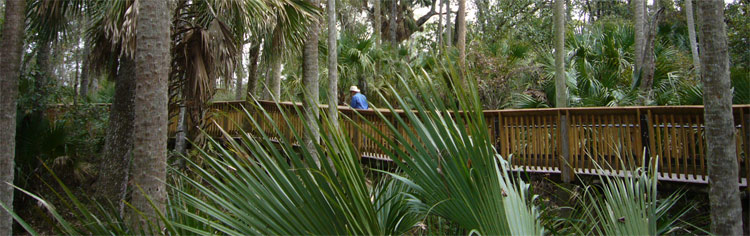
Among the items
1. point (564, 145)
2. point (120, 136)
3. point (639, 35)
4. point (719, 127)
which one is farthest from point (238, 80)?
point (719, 127)

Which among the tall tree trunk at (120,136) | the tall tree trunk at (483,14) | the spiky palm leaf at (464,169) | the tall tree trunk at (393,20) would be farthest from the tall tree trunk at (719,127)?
the tall tree trunk at (393,20)

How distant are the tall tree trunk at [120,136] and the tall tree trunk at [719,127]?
28.6ft

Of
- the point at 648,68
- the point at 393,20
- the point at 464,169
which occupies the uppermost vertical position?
the point at 393,20

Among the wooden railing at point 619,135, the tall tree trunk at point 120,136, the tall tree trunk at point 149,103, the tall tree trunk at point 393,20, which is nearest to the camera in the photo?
the tall tree trunk at point 149,103

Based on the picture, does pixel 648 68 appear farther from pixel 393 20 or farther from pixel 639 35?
pixel 393 20

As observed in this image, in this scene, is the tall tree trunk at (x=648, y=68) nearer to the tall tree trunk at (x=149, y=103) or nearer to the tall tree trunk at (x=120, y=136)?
the tall tree trunk at (x=149, y=103)

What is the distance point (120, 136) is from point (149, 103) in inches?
208

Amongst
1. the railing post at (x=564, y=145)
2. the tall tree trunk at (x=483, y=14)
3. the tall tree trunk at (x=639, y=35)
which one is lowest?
the railing post at (x=564, y=145)

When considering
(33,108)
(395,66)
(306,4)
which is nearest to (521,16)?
(395,66)

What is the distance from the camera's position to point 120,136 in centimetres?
944

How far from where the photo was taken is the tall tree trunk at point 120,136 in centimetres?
945

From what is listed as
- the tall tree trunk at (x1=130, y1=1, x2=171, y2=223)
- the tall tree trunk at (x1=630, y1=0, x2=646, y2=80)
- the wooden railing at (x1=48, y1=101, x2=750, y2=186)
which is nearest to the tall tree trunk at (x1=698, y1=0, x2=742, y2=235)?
the wooden railing at (x1=48, y1=101, x2=750, y2=186)

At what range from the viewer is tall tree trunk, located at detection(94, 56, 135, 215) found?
31.0ft

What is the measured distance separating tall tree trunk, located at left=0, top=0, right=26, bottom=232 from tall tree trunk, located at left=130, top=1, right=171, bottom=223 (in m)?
3.80
